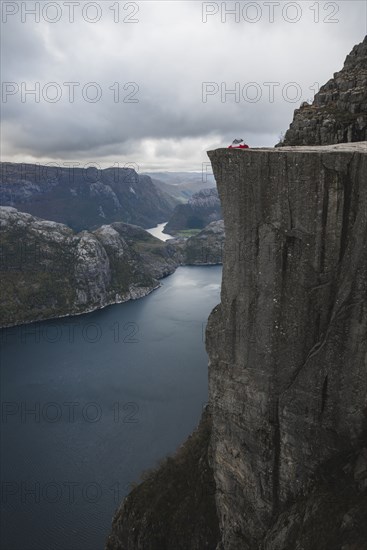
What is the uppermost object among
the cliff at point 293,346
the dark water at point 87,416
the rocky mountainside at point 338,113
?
the rocky mountainside at point 338,113

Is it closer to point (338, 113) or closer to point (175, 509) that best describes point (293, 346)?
point (175, 509)

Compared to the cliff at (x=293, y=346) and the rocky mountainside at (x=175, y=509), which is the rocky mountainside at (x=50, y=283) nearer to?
the rocky mountainside at (x=175, y=509)

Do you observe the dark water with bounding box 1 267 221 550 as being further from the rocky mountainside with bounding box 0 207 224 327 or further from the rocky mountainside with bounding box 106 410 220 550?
the rocky mountainside with bounding box 0 207 224 327

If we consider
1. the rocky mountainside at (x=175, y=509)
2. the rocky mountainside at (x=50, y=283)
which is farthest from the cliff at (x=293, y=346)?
the rocky mountainside at (x=50, y=283)

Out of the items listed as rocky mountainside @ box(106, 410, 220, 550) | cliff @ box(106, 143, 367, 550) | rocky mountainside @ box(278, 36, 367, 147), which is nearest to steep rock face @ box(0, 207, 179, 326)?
rocky mountainside @ box(106, 410, 220, 550)

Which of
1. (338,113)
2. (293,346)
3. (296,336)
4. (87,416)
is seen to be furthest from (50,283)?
(296,336)

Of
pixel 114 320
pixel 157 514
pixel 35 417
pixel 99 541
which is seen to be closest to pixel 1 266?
pixel 114 320

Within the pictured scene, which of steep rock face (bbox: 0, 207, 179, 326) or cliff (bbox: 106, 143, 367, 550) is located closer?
cliff (bbox: 106, 143, 367, 550)
